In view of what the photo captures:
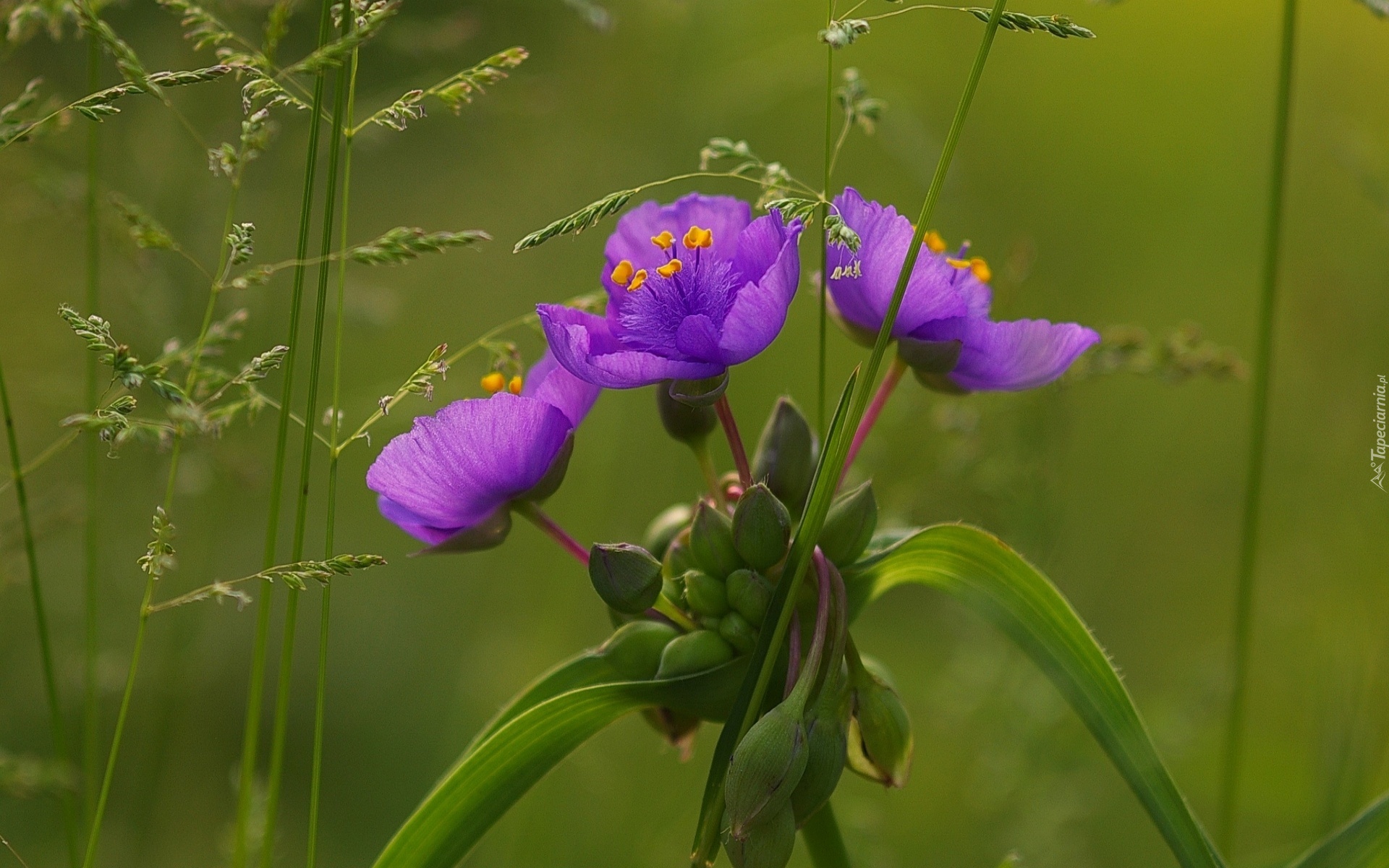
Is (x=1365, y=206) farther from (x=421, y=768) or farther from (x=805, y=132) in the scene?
(x=421, y=768)

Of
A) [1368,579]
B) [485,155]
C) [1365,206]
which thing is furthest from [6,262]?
[1365,206]

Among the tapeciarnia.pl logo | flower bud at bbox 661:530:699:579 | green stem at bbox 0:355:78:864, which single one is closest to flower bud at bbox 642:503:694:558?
flower bud at bbox 661:530:699:579

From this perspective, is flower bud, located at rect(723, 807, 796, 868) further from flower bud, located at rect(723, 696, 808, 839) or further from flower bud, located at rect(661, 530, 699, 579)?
flower bud, located at rect(661, 530, 699, 579)

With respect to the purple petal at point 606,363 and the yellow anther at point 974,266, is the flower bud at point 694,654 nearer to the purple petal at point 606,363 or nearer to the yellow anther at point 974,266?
the purple petal at point 606,363

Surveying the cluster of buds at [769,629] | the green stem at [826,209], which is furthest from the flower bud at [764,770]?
the green stem at [826,209]

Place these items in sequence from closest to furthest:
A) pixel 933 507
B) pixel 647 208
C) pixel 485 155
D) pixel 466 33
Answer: pixel 647 208, pixel 466 33, pixel 933 507, pixel 485 155
